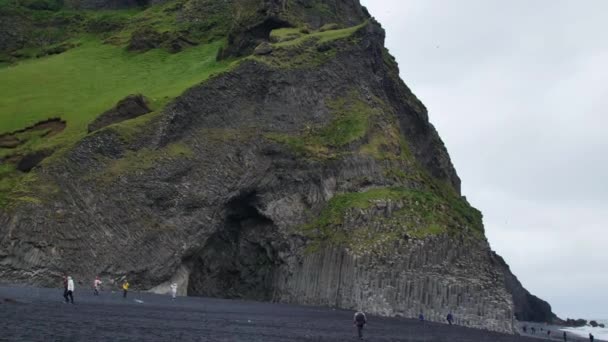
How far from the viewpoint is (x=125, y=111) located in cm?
9475

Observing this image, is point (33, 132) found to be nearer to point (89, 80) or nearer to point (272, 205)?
point (89, 80)

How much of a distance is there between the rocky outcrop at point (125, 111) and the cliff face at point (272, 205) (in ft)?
10.2

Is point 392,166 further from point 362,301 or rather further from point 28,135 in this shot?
point 28,135

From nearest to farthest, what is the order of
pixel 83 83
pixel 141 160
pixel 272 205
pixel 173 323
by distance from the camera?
pixel 173 323 < pixel 141 160 < pixel 272 205 < pixel 83 83

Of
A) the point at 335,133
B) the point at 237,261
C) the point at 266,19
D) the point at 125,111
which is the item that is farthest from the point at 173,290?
the point at 266,19

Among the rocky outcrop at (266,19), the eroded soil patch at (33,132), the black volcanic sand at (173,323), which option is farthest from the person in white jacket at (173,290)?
the rocky outcrop at (266,19)

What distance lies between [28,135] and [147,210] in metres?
19.0

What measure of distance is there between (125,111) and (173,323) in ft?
165

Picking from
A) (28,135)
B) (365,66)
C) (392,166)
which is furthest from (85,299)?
(365,66)

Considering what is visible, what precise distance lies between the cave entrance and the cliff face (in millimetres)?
151

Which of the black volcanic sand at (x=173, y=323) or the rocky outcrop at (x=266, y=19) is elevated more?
the rocky outcrop at (x=266, y=19)

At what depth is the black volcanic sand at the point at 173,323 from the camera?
37.8 metres

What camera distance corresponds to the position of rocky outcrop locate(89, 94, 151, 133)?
9400cm

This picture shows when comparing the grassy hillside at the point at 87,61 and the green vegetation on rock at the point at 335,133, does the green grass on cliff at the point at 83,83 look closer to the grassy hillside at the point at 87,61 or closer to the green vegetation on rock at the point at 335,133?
the grassy hillside at the point at 87,61
